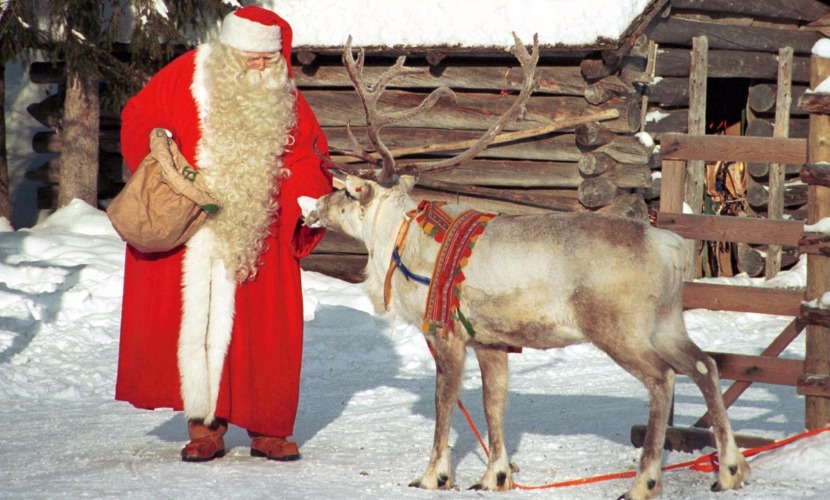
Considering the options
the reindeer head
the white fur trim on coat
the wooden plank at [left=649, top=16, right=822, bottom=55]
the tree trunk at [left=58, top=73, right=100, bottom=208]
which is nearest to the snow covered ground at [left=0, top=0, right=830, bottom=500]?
the tree trunk at [left=58, top=73, right=100, bottom=208]

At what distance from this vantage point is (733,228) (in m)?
6.34

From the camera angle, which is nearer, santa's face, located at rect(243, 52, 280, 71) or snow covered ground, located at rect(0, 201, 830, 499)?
snow covered ground, located at rect(0, 201, 830, 499)

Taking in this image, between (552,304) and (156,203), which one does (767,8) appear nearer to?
(552,304)

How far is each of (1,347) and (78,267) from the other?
6.13ft

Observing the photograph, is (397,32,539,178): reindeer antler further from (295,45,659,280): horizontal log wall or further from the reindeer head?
(295,45,659,280): horizontal log wall

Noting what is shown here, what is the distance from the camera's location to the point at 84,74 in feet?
37.9

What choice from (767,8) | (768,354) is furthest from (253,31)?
(767,8)

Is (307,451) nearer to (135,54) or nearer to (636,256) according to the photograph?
(636,256)

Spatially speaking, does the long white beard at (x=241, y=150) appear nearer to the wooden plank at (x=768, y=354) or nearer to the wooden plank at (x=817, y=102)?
the wooden plank at (x=768, y=354)

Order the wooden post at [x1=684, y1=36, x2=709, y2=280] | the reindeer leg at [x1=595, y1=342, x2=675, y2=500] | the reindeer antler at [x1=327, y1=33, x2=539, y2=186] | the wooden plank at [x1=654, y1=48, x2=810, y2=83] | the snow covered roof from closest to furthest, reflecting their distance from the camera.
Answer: the reindeer leg at [x1=595, y1=342, x2=675, y2=500], the reindeer antler at [x1=327, y1=33, x2=539, y2=186], the snow covered roof, the wooden post at [x1=684, y1=36, x2=709, y2=280], the wooden plank at [x1=654, y1=48, x2=810, y2=83]

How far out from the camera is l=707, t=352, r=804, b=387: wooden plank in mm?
6059

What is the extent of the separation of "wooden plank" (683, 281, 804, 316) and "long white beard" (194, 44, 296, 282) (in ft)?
7.55

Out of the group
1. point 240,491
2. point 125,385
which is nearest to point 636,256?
point 240,491

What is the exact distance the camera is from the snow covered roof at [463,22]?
424 inches
